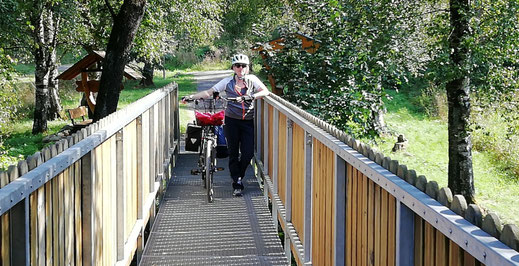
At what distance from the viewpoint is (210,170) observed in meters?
9.17

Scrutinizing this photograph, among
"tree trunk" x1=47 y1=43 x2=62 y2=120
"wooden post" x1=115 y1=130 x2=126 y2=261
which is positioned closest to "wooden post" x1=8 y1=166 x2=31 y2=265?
"wooden post" x1=115 y1=130 x2=126 y2=261

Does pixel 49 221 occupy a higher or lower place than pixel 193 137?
higher

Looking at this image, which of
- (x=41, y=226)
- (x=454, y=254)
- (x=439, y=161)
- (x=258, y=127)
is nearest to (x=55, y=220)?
(x=41, y=226)

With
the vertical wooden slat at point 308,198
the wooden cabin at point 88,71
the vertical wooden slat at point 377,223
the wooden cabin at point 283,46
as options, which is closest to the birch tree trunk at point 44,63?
the wooden cabin at point 88,71

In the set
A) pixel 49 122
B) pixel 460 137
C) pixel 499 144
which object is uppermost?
pixel 460 137

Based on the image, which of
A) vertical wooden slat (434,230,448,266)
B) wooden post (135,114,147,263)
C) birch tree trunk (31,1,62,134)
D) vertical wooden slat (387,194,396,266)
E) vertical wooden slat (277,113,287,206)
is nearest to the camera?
vertical wooden slat (434,230,448,266)

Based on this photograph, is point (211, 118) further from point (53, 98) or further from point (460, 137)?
point (53, 98)

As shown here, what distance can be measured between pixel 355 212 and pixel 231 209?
16.4 ft

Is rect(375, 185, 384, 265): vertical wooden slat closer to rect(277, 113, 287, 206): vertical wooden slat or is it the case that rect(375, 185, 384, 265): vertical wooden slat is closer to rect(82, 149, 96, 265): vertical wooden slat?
rect(82, 149, 96, 265): vertical wooden slat

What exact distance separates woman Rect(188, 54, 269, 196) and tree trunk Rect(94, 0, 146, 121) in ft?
9.48

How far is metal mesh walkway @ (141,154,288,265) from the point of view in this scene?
6859mm

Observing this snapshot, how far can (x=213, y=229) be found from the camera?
25.9 feet

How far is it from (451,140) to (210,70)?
147 ft

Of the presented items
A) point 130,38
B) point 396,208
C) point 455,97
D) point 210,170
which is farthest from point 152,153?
point 455,97
